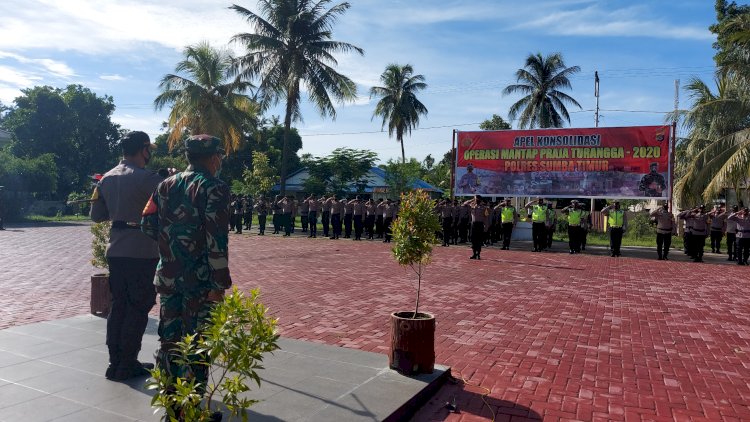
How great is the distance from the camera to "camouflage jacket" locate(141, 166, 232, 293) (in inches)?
128

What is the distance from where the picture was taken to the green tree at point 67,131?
3866 centimetres

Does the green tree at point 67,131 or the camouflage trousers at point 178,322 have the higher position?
the green tree at point 67,131

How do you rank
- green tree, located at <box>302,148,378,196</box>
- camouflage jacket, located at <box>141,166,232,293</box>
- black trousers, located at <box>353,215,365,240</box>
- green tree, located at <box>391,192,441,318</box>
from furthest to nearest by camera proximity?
green tree, located at <box>302,148,378,196</box>, black trousers, located at <box>353,215,365,240</box>, green tree, located at <box>391,192,441,318</box>, camouflage jacket, located at <box>141,166,232,293</box>

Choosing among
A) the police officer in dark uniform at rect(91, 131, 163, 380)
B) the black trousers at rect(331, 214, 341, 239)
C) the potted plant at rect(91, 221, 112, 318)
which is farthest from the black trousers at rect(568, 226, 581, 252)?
the police officer in dark uniform at rect(91, 131, 163, 380)

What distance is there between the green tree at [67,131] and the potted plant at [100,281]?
3598cm

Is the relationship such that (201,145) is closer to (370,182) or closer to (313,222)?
(313,222)

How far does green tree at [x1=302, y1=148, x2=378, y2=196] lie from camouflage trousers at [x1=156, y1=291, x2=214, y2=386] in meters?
24.3

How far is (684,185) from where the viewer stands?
1942 centimetres

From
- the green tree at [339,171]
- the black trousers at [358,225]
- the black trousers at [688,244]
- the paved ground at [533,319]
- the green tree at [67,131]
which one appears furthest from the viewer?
the green tree at [67,131]

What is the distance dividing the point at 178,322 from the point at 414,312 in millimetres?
2158

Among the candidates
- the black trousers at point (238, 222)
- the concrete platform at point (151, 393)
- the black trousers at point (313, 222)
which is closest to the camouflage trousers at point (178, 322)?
the concrete platform at point (151, 393)

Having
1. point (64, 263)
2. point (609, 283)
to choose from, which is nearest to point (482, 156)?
point (609, 283)

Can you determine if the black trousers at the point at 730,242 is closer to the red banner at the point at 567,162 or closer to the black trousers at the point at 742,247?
the black trousers at the point at 742,247

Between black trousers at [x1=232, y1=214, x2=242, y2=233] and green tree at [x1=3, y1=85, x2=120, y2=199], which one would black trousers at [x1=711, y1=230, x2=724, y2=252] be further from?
green tree at [x1=3, y1=85, x2=120, y2=199]
